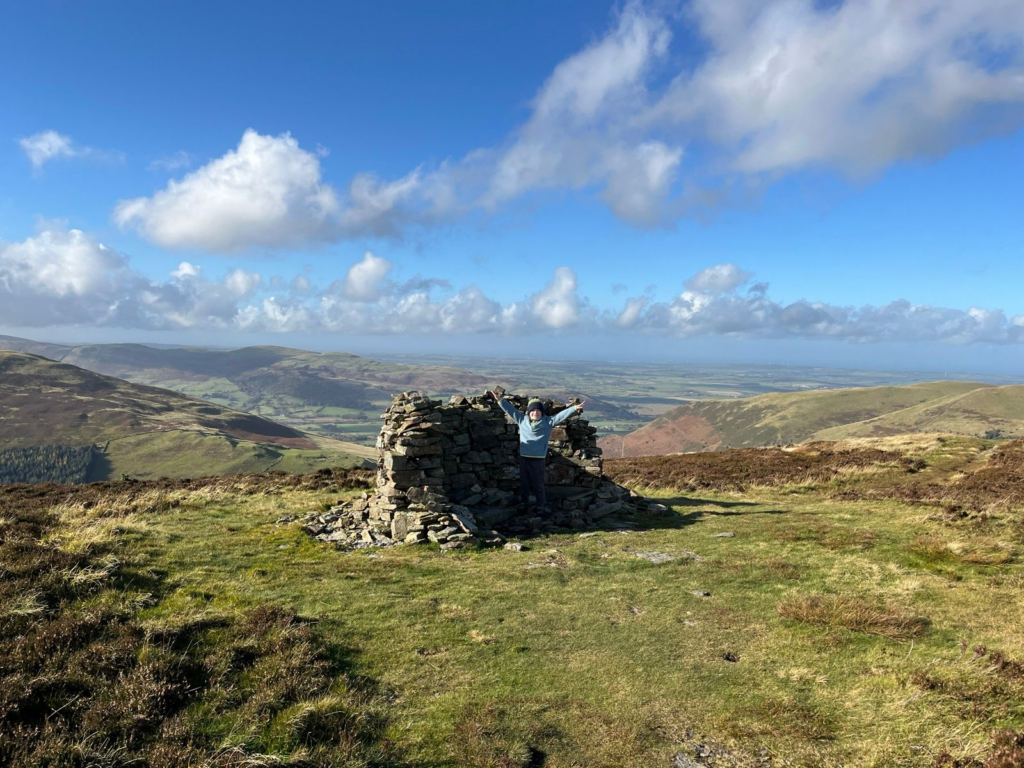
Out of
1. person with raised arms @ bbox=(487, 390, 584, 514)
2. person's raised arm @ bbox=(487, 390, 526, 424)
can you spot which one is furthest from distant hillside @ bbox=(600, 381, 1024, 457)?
person's raised arm @ bbox=(487, 390, 526, 424)

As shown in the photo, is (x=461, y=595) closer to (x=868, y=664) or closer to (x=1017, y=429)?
(x=868, y=664)

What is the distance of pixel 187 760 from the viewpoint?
602cm

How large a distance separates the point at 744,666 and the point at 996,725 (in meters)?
3.13

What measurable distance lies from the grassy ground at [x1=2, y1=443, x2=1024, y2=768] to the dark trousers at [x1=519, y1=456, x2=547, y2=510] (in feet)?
11.0

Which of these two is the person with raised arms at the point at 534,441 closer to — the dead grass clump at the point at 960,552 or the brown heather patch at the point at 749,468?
the dead grass clump at the point at 960,552

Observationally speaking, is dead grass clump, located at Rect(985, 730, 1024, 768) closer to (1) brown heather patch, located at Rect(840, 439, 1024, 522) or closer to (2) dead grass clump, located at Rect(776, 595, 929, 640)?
(2) dead grass clump, located at Rect(776, 595, 929, 640)

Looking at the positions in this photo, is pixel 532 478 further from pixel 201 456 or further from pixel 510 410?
pixel 201 456

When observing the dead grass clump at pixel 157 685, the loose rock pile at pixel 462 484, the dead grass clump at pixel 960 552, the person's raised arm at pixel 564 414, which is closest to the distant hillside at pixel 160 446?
the loose rock pile at pixel 462 484

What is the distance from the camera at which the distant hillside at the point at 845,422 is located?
137m

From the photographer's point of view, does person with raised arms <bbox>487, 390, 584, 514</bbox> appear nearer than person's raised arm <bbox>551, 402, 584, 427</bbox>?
No

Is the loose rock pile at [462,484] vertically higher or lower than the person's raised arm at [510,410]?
lower

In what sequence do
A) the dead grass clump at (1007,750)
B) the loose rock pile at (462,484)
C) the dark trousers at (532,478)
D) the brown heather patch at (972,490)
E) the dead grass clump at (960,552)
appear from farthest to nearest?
the dark trousers at (532,478), the brown heather patch at (972,490), the loose rock pile at (462,484), the dead grass clump at (960,552), the dead grass clump at (1007,750)

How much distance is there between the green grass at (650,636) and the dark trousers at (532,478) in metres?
3.39

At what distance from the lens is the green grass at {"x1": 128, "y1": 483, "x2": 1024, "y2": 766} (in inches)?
273
